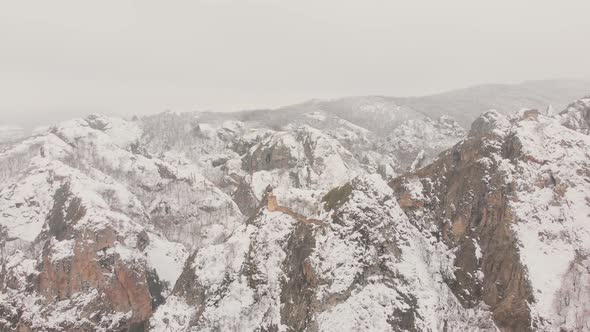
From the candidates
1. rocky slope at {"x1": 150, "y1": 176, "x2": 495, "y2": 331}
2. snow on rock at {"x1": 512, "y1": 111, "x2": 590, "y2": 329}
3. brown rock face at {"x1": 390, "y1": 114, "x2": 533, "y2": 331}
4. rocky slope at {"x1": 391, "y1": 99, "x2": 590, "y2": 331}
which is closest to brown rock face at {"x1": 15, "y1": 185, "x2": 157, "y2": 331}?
rocky slope at {"x1": 150, "y1": 176, "x2": 495, "y2": 331}

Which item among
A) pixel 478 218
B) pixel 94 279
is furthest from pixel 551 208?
pixel 94 279

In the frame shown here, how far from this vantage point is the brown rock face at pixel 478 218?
160ft

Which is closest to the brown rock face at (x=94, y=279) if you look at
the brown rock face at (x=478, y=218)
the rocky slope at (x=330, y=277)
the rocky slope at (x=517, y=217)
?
the rocky slope at (x=330, y=277)

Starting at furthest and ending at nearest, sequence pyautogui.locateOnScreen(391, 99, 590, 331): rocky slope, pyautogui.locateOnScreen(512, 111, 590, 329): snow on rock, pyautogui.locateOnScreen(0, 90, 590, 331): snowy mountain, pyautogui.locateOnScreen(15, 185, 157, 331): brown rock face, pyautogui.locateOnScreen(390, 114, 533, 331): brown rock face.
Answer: pyautogui.locateOnScreen(15, 185, 157, 331): brown rock face → pyautogui.locateOnScreen(390, 114, 533, 331): brown rock face → pyautogui.locateOnScreen(0, 90, 590, 331): snowy mountain → pyautogui.locateOnScreen(512, 111, 590, 329): snow on rock → pyautogui.locateOnScreen(391, 99, 590, 331): rocky slope

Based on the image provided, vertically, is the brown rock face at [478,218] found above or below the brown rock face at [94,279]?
above

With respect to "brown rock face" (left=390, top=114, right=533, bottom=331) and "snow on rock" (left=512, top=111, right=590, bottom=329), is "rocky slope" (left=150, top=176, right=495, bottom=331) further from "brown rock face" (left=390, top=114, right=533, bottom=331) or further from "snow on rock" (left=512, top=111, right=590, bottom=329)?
"snow on rock" (left=512, top=111, right=590, bottom=329)

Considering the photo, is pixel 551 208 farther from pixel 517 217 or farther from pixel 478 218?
pixel 478 218

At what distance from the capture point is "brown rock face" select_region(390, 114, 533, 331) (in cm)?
4891

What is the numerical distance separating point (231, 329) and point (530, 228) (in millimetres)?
36023

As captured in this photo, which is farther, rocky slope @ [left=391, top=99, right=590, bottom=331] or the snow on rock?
the snow on rock

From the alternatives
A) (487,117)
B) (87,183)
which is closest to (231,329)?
(87,183)

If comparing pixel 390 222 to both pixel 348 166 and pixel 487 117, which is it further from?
pixel 348 166

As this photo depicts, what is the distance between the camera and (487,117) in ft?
545

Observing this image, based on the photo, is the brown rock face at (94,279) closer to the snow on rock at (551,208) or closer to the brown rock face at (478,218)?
the brown rock face at (478,218)
